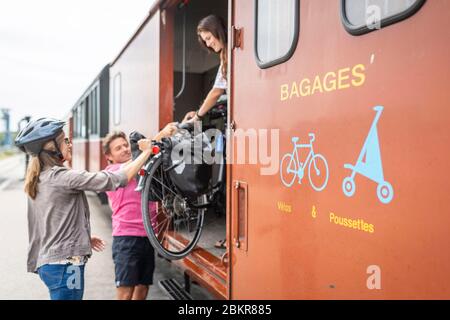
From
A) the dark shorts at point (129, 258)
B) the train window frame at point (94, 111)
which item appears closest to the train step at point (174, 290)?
the dark shorts at point (129, 258)

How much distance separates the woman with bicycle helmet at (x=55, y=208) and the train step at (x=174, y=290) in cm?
172

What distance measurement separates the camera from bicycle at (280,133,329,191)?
1838 millimetres

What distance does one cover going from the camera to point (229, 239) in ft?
8.72

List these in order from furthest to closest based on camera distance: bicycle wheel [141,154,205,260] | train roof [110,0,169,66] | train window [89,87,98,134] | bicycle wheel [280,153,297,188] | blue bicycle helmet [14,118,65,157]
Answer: train window [89,87,98,134]
train roof [110,0,169,66]
bicycle wheel [141,154,205,260]
blue bicycle helmet [14,118,65,157]
bicycle wheel [280,153,297,188]

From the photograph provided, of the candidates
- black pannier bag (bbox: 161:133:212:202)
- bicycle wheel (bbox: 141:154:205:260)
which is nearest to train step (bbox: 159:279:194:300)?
bicycle wheel (bbox: 141:154:205:260)

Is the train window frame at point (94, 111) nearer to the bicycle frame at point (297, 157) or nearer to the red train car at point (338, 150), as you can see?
the red train car at point (338, 150)

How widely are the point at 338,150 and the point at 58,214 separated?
1529 mm

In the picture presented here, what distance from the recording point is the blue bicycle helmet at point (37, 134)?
7.55 ft

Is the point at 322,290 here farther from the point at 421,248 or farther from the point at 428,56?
the point at 428,56

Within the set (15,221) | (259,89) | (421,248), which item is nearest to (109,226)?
(15,221)

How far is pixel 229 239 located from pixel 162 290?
208cm

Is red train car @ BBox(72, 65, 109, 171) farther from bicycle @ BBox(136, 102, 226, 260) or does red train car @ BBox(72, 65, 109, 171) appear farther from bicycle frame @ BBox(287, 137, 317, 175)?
bicycle frame @ BBox(287, 137, 317, 175)

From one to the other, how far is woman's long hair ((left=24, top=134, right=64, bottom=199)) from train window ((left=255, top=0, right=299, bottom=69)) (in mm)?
1205

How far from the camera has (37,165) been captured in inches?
93.0
